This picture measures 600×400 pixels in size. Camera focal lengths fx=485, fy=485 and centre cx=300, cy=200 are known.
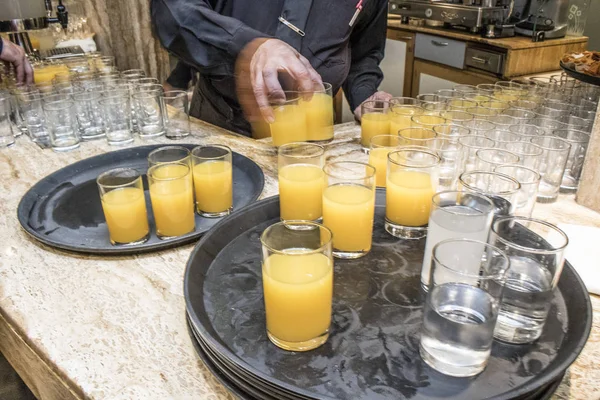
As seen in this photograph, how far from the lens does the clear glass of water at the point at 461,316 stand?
823 millimetres

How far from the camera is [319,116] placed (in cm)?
197

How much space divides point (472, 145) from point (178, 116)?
1.29 metres

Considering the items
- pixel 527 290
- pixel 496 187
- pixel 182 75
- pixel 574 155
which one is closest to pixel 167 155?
pixel 496 187

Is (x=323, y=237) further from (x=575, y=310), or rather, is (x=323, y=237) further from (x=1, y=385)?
(x=1, y=385)

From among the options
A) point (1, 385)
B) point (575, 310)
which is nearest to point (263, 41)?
point (575, 310)

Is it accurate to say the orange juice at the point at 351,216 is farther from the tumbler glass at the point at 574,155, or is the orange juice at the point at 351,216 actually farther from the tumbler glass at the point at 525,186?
the tumbler glass at the point at 574,155

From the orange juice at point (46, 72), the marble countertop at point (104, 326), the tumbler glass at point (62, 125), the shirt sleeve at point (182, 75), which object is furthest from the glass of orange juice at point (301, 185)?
the orange juice at point (46, 72)

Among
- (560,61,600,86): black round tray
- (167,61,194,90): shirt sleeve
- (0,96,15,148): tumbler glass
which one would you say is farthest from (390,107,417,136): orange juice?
(0,96,15,148): tumbler glass

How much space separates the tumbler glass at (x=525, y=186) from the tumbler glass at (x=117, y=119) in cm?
153

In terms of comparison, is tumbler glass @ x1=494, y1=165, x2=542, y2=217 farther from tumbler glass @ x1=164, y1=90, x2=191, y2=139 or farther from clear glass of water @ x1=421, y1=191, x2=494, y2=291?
tumbler glass @ x1=164, y1=90, x2=191, y2=139

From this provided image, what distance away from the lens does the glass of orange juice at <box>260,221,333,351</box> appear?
2.90ft

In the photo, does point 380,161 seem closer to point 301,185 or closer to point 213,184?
point 301,185

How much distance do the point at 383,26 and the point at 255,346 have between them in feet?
7.33

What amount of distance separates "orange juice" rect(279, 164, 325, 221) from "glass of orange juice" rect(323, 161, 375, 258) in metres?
0.06
